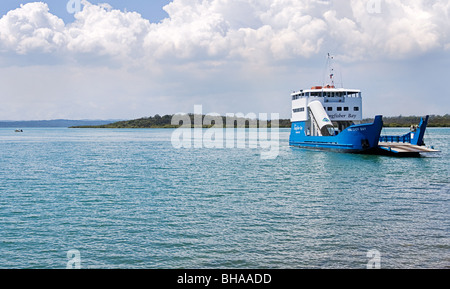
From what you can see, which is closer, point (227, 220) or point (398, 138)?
point (227, 220)

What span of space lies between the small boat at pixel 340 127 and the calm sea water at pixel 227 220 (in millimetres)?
13190

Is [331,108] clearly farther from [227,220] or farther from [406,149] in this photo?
[227,220]

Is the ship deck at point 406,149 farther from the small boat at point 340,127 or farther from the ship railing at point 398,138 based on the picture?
the ship railing at point 398,138

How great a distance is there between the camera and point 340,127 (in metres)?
56.7

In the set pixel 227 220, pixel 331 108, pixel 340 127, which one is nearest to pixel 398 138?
pixel 340 127

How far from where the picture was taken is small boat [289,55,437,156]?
4591 centimetres

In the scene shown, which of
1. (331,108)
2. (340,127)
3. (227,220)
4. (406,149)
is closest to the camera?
(227,220)

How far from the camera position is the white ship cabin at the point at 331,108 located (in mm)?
53406

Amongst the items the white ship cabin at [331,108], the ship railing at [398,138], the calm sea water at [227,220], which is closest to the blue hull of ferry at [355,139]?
the white ship cabin at [331,108]

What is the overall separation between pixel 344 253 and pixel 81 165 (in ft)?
113

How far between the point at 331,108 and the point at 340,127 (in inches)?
160

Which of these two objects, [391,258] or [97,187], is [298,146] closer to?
[97,187]
